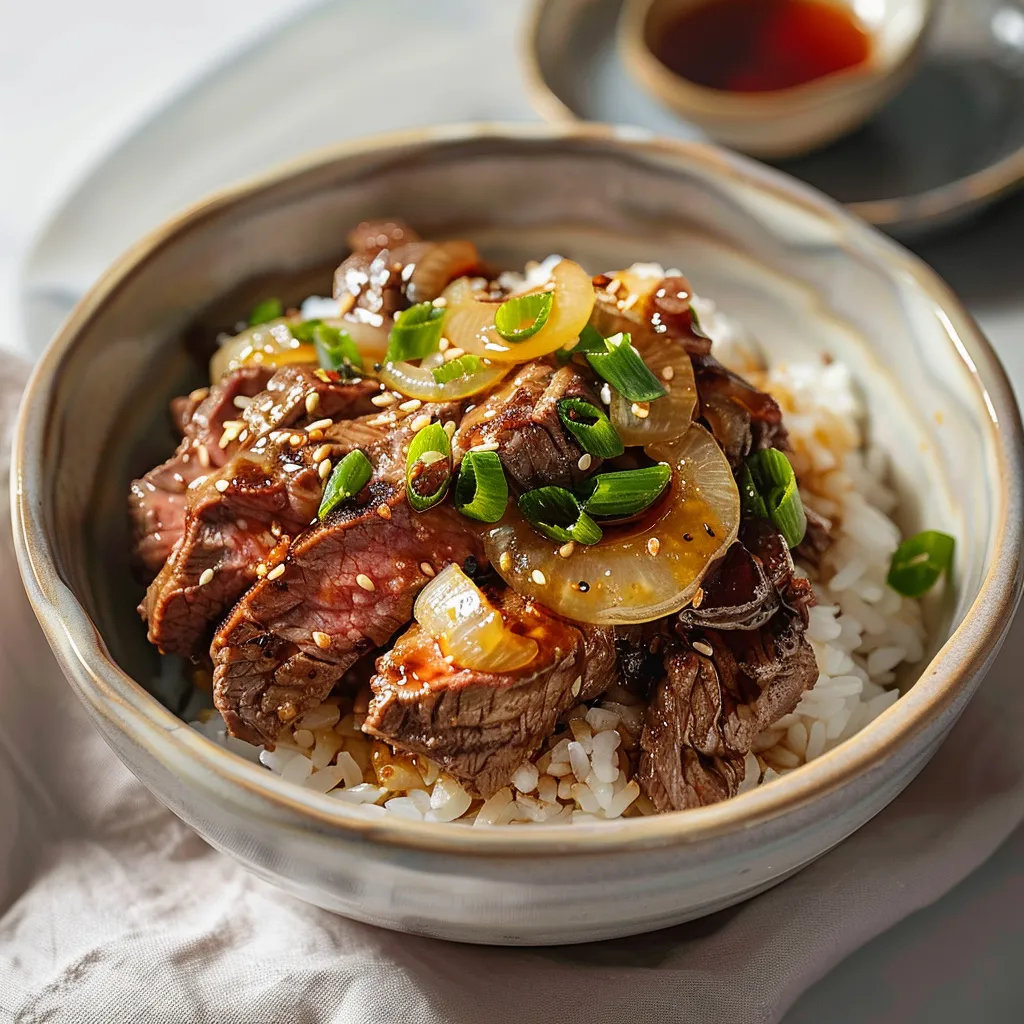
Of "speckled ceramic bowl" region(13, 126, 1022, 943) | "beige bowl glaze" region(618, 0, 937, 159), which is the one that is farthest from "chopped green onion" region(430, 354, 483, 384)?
"beige bowl glaze" region(618, 0, 937, 159)

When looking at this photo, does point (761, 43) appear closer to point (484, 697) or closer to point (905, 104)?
point (905, 104)

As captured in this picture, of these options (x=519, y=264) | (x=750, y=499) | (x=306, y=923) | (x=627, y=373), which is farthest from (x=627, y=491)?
(x=519, y=264)

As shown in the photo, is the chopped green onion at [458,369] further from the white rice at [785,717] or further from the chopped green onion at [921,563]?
the chopped green onion at [921,563]

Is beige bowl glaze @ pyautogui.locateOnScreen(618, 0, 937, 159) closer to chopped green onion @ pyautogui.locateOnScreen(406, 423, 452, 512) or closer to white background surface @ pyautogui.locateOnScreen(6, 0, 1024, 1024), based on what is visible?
white background surface @ pyautogui.locateOnScreen(6, 0, 1024, 1024)

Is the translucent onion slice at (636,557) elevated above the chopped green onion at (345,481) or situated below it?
below

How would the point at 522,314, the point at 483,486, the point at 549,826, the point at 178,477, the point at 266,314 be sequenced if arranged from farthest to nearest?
the point at 266,314
the point at 178,477
the point at 522,314
the point at 483,486
the point at 549,826

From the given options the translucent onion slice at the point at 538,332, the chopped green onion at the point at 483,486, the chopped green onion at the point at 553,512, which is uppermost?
the translucent onion slice at the point at 538,332

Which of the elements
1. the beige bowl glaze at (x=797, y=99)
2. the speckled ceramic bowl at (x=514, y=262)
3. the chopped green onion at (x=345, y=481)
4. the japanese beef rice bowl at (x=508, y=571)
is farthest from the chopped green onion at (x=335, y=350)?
the beige bowl glaze at (x=797, y=99)
